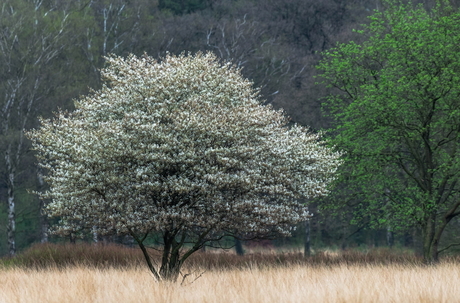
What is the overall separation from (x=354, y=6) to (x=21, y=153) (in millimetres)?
26653

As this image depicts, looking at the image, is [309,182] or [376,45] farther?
[376,45]

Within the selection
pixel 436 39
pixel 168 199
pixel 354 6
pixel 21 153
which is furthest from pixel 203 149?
pixel 354 6

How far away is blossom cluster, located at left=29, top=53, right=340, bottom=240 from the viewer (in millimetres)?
13758

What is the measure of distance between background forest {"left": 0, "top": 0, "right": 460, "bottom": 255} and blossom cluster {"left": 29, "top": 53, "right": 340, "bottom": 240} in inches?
616

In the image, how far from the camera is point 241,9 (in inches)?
1777

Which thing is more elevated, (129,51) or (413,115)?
(129,51)

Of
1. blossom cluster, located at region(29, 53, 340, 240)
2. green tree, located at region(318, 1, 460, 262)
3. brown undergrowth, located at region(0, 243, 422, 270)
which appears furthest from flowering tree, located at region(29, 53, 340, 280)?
brown undergrowth, located at region(0, 243, 422, 270)

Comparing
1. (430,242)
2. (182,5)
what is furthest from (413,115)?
(182,5)

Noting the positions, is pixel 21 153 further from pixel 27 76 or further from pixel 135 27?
pixel 135 27

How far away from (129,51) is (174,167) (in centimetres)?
2600

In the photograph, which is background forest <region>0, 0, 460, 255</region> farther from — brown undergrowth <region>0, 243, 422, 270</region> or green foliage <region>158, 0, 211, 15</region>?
brown undergrowth <region>0, 243, 422, 270</region>

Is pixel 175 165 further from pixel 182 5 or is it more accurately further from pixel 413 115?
pixel 182 5

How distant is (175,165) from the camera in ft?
46.2

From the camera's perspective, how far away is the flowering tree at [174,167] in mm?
13766
